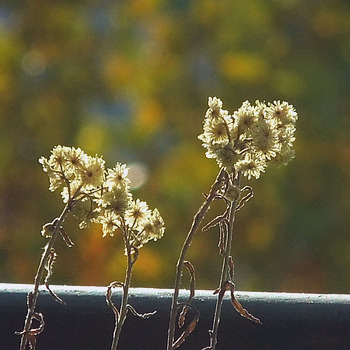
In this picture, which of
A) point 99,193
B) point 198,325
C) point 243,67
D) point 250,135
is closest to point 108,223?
point 99,193

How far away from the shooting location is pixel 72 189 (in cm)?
63

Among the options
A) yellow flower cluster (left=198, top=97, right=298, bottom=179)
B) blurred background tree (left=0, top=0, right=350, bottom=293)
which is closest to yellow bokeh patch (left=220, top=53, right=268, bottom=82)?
blurred background tree (left=0, top=0, right=350, bottom=293)

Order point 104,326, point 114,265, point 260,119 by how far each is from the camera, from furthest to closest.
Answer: point 114,265 → point 104,326 → point 260,119

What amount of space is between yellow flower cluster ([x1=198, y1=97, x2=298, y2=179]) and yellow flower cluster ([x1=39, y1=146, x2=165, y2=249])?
8 centimetres

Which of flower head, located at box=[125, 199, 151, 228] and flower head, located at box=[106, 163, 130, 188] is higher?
flower head, located at box=[106, 163, 130, 188]

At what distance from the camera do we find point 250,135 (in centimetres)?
59

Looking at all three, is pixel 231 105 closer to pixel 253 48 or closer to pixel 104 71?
pixel 253 48

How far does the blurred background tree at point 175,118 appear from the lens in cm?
244

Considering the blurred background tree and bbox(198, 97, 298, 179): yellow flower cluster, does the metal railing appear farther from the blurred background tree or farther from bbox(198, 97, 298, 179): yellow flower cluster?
the blurred background tree

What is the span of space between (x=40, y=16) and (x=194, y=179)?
853mm

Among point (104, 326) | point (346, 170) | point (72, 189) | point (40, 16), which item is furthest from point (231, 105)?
point (72, 189)

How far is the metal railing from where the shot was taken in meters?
0.87

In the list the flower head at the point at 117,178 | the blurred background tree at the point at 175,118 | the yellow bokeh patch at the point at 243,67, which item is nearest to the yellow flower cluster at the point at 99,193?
the flower head at the point at 117,178

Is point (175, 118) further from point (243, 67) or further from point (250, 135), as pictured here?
point (250, 135)
